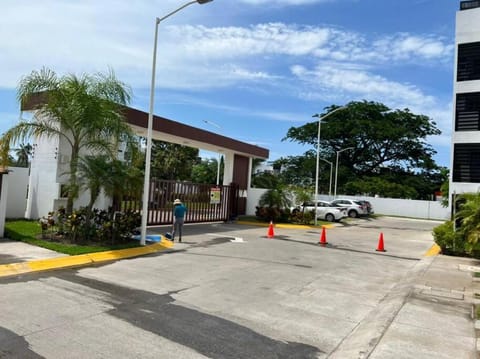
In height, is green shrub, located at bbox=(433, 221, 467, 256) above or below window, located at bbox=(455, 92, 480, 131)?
below

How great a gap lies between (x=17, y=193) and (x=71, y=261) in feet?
23.5

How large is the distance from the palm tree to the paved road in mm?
4240

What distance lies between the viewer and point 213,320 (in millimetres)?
6086

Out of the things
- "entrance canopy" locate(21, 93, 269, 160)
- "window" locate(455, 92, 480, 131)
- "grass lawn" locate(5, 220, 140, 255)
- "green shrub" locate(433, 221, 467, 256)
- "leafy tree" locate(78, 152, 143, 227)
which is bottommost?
"grass lawn" locate(5, 220, 140, 255)

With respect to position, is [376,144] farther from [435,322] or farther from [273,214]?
[435,322]

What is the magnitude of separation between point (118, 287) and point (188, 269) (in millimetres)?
2397

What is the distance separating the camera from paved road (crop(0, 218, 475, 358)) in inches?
197

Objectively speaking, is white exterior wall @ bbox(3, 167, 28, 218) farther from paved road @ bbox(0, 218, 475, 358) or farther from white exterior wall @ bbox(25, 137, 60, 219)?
paved road @ bbox(0, 218, 475, 358)

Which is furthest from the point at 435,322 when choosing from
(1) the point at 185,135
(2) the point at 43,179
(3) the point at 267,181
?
(3) the point at 267,181

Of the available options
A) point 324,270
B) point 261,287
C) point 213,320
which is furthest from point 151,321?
point 324,270

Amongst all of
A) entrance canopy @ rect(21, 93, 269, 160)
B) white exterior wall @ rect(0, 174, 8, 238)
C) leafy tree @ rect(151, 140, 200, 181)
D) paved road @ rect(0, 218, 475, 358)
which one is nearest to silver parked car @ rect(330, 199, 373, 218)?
entrance canopy @ rect(21, 93, 269, 160)

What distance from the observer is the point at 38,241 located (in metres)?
11.3

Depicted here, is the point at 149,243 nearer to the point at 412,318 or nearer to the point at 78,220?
the point at 78,220

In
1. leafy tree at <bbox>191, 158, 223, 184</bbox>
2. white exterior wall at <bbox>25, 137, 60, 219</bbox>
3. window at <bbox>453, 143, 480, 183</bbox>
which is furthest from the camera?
leafy tree at <bbox>191, 158, 223, 184</bbox>
